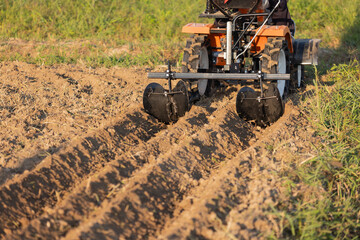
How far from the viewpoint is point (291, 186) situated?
3783mm

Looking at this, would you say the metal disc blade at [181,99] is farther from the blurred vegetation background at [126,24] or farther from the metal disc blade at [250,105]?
the blurred vegetation background at [126,24]

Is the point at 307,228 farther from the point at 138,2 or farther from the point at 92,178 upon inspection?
the point at 138,2

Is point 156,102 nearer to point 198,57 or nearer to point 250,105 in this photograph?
point 198,57

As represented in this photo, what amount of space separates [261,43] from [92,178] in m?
2.85

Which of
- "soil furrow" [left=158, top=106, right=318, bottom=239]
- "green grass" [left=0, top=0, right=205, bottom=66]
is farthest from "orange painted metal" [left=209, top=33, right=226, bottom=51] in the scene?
"green grass" [left=0, top=0, right=205, bottom=66]

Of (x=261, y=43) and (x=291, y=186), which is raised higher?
(x=261, y=43)

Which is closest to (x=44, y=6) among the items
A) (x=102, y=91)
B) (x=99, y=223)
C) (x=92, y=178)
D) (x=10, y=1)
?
(x=10, y=1)

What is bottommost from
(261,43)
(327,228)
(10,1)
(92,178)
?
(327,228)

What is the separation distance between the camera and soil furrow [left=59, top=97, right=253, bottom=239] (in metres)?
3.26

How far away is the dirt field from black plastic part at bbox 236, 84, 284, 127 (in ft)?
0.38

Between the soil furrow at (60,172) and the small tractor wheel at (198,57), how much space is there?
0.91 m

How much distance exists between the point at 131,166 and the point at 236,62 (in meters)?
2.08

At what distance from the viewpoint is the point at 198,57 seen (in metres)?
5.41

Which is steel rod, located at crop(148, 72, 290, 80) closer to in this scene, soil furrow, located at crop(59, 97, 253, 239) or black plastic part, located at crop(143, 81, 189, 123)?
black plastic part, located at crop(143, 81, 189, 123)
